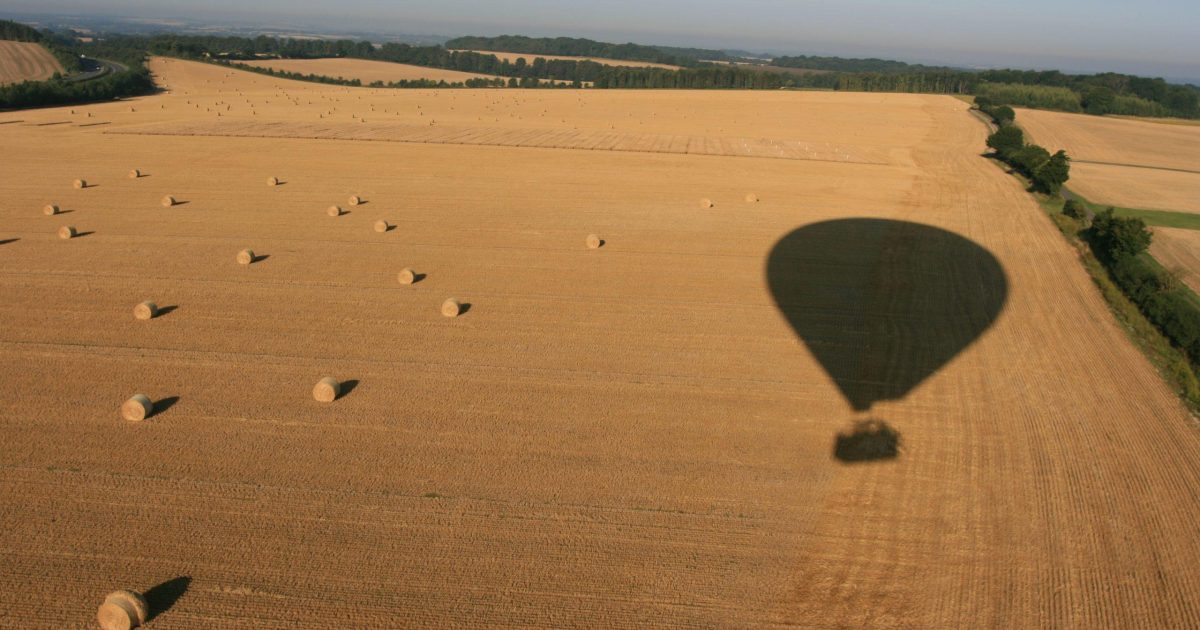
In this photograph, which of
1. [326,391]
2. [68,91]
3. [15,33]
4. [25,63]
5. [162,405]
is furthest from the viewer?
[15,33]

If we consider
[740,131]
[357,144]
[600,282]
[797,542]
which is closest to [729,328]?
[600,282]

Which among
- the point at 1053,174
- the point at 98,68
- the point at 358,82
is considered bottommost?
the point at 1053,174

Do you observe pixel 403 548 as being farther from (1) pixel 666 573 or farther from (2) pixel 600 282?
(2) pixel 600 282

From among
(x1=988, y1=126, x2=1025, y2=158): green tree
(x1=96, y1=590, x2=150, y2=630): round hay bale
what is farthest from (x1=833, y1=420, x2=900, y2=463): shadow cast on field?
(x1=988, y1=126, x2=1025, y2=158): green tree

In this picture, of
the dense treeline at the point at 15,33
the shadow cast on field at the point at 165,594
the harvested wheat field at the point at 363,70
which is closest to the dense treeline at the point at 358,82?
the harvested wheat field at the point at 363,70

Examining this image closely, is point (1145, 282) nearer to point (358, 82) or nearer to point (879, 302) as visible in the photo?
point (879, 302)

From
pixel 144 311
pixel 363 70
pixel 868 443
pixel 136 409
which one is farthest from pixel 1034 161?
pixel 363 70
